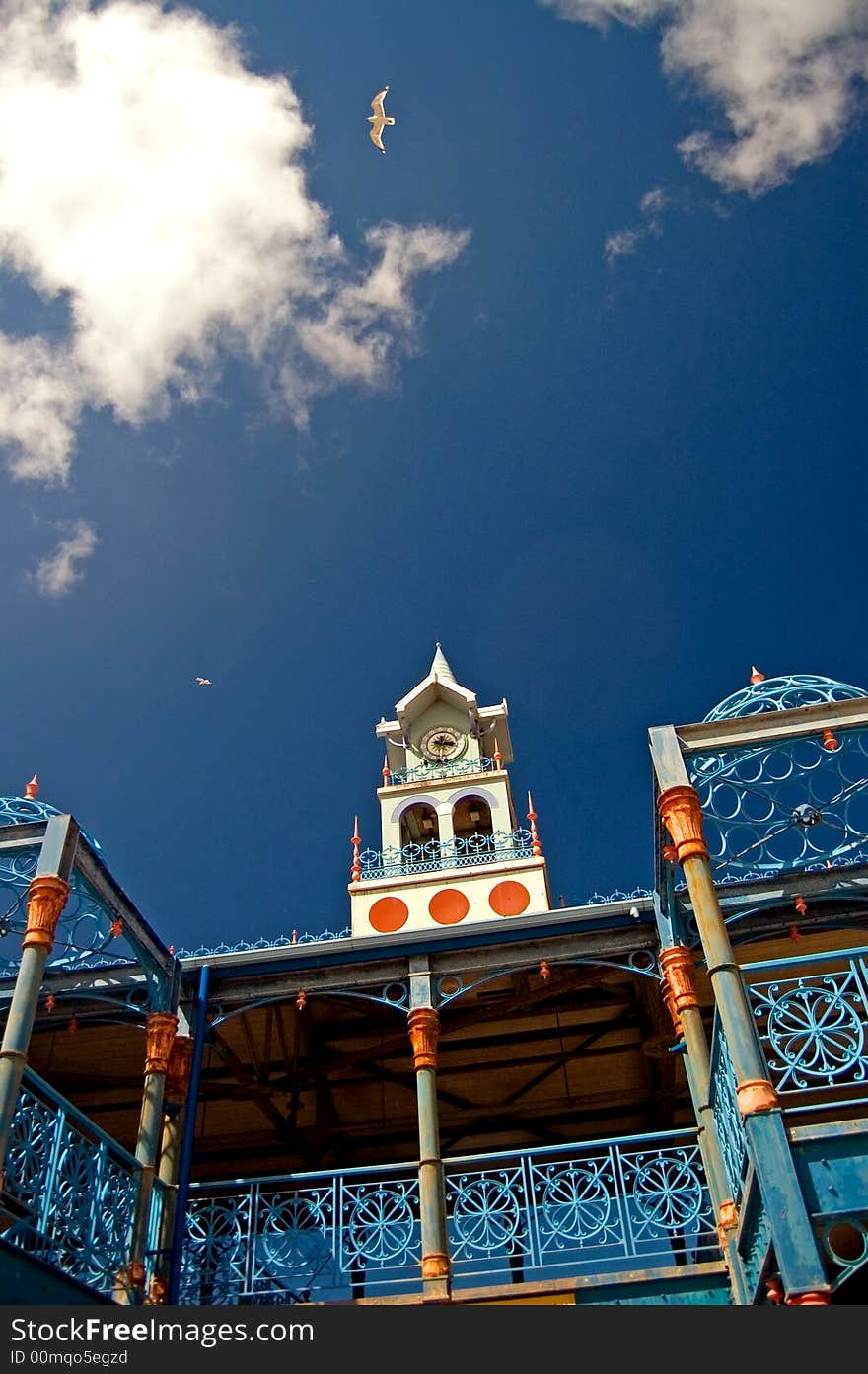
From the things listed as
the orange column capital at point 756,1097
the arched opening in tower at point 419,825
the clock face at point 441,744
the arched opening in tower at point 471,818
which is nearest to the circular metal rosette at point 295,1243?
the orange column capital at point 756,1097

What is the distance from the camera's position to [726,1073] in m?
8.12

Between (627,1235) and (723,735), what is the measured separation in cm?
465

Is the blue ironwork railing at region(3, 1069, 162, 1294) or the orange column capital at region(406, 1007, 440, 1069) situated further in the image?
the orange column capital at region(406, 1007, 440, 1069)

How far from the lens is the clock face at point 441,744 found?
20.3m

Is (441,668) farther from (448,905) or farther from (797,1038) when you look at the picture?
→ (797,1038)

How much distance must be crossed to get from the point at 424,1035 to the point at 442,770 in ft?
26.7

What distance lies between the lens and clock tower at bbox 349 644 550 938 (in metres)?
16.5

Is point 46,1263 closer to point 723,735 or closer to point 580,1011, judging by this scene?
point 723,735

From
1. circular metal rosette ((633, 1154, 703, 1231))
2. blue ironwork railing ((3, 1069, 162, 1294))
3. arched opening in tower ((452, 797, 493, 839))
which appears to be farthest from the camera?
arched opening in tower ((452, 797, 493, 839))

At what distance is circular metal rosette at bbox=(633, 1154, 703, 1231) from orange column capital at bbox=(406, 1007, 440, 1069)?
2413 mm

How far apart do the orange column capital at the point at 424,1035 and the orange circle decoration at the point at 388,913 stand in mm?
4534

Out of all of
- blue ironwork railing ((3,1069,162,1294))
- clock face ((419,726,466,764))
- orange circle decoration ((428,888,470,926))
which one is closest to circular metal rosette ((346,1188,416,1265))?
blue ironwork railing ((3,1069,162,1294))

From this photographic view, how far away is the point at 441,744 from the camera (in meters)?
20.6

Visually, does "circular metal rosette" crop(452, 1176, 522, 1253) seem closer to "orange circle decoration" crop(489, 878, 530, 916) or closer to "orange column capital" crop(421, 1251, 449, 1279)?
"orange column capital" crop(421, 1251, 449, 1279)
